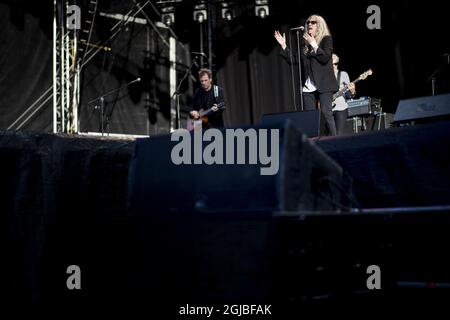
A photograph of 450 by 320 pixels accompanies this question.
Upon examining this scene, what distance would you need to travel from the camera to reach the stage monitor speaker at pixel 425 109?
148 inches

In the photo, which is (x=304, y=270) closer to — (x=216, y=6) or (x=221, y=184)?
(x=221, y=184)

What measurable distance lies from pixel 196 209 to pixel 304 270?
47cm

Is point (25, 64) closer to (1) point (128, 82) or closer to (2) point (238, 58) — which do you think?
A: (1) point (128, 82)

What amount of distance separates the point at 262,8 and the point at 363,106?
2.75 m

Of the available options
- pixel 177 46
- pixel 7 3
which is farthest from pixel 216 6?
pixel 7 3

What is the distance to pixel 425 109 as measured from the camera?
3869 millimetres

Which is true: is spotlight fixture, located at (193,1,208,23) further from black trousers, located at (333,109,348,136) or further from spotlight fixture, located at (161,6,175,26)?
black trousers, located at (333,109,348,136)

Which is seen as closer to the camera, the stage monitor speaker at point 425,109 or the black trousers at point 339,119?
the stage monitor speaker at point 425,109

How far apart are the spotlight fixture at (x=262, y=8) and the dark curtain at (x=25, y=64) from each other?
331cm

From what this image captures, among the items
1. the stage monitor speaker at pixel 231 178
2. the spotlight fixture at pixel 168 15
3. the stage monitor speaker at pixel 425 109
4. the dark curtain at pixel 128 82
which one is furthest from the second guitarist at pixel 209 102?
the stage monitor speaker at pixel 231 178

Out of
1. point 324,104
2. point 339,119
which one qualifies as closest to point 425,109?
point 324,104

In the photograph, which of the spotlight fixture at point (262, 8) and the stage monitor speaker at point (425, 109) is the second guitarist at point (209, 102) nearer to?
the spotlight fixture at point (262, 8)

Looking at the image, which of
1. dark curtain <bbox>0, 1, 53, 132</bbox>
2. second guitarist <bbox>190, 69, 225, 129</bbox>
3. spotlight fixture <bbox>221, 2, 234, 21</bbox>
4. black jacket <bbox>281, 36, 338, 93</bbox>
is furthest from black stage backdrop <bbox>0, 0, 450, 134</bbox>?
black jacket <bbox>281, 36, 338, 93</bbox>

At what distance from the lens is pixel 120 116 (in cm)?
941
